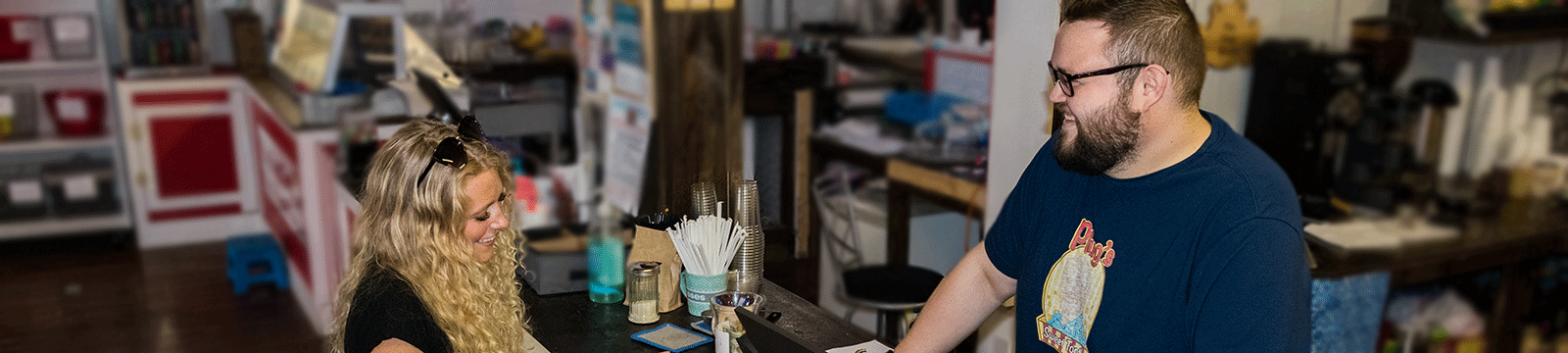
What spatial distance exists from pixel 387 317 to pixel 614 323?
0.51 meters

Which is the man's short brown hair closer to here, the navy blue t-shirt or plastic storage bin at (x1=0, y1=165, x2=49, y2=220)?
the navy blue t-shirt

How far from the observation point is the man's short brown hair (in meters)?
1.45

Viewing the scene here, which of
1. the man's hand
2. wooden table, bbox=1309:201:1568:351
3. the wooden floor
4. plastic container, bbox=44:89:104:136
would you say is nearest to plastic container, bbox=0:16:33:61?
plastic container, bbox=44:89:104:136

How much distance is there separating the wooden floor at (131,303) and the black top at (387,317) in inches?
109

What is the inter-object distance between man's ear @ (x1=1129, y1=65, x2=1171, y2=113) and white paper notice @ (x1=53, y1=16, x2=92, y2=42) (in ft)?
17.3

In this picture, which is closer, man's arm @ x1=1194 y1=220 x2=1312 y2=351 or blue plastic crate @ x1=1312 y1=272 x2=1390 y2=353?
man's arm @ x1=1194 y1=220 x2=1312 y2=351

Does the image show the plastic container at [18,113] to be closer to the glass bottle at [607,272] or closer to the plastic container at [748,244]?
the glass bottle at [607,272]

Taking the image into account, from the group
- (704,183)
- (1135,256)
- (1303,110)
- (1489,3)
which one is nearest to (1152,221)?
(1135,256)

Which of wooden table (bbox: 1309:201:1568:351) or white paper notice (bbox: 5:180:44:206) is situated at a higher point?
wooden table (bbox: 1309:201:1568:351)

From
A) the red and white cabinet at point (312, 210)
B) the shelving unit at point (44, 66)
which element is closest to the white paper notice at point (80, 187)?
the shelving unit at point (44, 66)

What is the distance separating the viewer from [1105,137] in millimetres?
1512

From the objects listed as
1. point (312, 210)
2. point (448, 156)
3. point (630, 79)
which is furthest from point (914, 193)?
point (448, 156)

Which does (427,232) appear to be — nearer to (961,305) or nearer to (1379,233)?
(961,305)

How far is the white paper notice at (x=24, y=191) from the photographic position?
5082 millimetres
